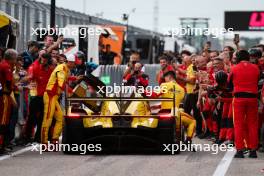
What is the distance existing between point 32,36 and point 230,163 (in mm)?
14126

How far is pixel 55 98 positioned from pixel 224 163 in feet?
12.5

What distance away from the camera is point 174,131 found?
57.5ft

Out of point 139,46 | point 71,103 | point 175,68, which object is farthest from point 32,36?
point 139,46

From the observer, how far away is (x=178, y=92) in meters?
19.3

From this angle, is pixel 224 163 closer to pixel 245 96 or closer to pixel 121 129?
pixel 245 96

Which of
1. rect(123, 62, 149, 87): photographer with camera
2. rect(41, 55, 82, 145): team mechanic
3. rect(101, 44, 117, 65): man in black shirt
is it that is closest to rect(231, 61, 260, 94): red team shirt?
rect(41, 55, 82, 145): team mechanic

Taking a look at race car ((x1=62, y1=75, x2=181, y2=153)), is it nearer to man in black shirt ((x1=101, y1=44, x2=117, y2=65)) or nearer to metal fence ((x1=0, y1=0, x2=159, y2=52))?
metal fence ((x1=0, y1=0, x2=159, y2=52))

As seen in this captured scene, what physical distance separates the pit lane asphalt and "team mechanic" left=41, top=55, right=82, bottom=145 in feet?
2.91

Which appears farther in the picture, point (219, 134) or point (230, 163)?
point (219, 134)

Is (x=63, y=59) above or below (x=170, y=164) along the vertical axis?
above

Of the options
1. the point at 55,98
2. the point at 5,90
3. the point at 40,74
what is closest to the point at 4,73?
the point at 5,90

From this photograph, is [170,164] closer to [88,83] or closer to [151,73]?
[88,83]

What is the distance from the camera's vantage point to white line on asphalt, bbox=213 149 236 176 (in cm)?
1494

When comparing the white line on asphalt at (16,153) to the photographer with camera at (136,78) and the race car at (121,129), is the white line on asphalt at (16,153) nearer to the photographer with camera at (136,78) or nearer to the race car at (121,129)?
the race car at (121,129)
